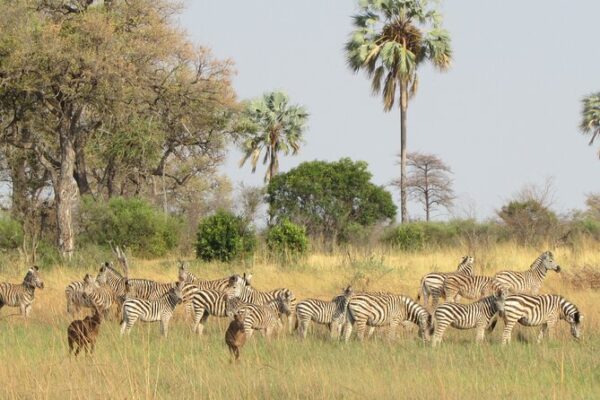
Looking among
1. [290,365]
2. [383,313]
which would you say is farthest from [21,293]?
[290,365]

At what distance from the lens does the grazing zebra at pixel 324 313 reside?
13922 mm

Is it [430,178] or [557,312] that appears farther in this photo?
[430,178]

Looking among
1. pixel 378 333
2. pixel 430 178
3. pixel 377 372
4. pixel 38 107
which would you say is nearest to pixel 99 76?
pixel 38 107

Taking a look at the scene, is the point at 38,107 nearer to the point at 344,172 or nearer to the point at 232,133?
the point at 232,133

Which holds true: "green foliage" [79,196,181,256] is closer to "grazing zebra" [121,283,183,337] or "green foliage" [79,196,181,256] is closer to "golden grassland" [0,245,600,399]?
"golden grassland" [0,245,600,399]

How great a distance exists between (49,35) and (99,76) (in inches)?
74.8

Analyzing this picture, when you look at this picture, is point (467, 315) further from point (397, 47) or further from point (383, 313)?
point (397, 47)

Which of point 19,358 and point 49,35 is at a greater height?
point 49,35

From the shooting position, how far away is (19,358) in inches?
441

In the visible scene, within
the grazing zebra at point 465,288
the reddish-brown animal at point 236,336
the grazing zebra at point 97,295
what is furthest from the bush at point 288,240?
the reddish-brown animal at point 236,336

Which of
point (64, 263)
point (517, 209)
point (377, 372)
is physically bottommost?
point (377, 372)

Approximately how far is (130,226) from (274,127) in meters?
18.7

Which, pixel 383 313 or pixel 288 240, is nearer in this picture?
pixel 383 313

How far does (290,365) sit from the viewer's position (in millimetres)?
10695
